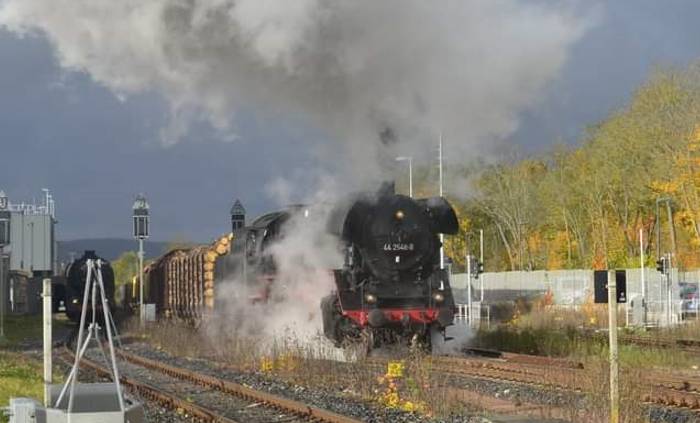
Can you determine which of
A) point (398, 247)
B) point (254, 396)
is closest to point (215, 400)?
point (254, 396)

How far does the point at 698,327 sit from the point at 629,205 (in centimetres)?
2766

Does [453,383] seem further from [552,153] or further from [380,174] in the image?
[552,153]

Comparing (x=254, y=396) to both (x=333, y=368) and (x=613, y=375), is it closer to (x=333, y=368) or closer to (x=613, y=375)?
(x=333, y=368)

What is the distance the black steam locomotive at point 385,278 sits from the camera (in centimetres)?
2216

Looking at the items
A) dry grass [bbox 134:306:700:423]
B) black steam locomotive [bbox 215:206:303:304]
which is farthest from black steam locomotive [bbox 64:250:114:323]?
black steam locomotive [bbox 215:206:303:304]

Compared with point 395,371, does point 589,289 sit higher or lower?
higher

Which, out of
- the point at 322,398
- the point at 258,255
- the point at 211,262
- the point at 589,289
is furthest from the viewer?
the point at 589,289

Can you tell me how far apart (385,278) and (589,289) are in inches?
1198

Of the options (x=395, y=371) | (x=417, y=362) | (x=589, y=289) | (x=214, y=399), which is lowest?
(x=214, y=399)

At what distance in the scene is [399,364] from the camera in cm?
1812

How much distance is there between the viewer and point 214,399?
17.9 metres

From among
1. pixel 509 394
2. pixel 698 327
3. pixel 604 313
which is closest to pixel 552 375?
pixel 509 394

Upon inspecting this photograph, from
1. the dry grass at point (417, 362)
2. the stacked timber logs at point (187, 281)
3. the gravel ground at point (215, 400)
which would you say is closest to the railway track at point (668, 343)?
the dry grass at point (417, 362)

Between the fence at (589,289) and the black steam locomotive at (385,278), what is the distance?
1768 centimetres
